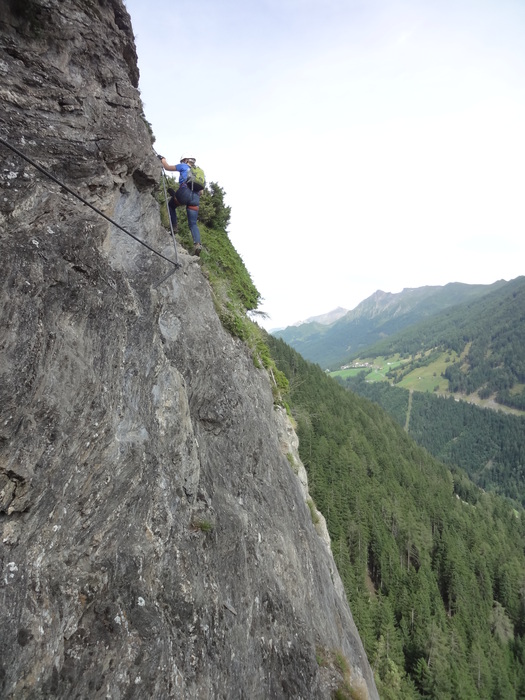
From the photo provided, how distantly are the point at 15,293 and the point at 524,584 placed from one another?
292ft

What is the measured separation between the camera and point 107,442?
6090mm

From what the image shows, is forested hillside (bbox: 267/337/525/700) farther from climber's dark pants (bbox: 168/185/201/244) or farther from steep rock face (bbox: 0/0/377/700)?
steep rock face (bbox: 0/0/377/700)

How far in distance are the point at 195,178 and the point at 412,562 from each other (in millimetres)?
76057

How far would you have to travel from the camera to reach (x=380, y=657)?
4416cm

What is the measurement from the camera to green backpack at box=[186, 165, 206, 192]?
10.9 metres

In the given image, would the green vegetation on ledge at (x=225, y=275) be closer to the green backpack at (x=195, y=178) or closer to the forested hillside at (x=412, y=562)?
the green backpack at (x=195, y=178)

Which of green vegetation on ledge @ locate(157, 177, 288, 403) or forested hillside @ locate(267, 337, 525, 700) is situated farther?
forested hillside @ locate(267, 337, 525, 700)

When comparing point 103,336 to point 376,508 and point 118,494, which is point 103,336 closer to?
point 118,494

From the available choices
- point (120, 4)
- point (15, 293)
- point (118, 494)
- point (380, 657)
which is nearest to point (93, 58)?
point (120, 4)

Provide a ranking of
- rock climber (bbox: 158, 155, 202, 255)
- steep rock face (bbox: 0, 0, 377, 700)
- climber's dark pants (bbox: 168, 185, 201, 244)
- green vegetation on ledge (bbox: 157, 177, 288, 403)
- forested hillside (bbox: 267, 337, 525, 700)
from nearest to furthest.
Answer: steep rock face (bbox: 0, 0, 377, 700) → rock climber (bbox: 158, 155, 202, 255) → climber's dark pants (bbox: 168, 185, 201, 244) → green vegetation on ledge (bbox: 157, 177, 288, 403) → forested hillside (bbox: 267, 337, 525, 700)

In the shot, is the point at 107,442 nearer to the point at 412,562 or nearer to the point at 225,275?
the point at 225,275

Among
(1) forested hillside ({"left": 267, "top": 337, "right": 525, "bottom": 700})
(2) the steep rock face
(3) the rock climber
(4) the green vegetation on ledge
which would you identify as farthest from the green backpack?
(1) forested hillside ({"left": 267, "top": 337, "right": 525, "bottom": 700})

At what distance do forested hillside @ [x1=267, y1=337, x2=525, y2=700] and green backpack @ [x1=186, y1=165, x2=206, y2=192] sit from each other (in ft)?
113

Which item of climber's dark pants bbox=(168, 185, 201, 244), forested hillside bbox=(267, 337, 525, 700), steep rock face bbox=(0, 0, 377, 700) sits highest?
climber's dark pants bbox=(168, 185, 201, 244)
